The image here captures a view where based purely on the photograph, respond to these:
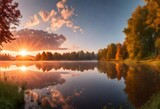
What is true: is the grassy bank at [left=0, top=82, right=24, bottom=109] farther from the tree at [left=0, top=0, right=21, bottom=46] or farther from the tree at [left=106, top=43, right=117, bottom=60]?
the tree at [left=106, top=43, right=117, bottom=60]

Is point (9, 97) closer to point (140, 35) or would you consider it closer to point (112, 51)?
point (140, 35)

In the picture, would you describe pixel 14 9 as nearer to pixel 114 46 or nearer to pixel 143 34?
pixel 143 34

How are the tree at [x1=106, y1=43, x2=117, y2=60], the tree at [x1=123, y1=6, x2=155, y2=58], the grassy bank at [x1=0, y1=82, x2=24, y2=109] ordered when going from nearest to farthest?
the grassy bank at [x1=0, y1=82, x2=24, y2=109]
the tree at [x1=123, y1=6, x2=155, y2=58]
the tree at [x1=106, y1=43, x2=117, y2=60]

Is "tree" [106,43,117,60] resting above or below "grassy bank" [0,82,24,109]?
above

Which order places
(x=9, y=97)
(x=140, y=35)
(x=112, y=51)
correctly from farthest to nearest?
1. (x=112, y=51)
2. (x=140, y=35)
3. (x=9, y=97)

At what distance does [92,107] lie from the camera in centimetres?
1488

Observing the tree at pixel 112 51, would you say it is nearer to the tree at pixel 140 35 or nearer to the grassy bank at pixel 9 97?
the tree at pixel 140 35

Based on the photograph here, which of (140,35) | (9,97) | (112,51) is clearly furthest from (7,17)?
(112,51)

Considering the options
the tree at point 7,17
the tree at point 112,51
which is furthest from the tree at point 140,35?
the tree at point 112,51

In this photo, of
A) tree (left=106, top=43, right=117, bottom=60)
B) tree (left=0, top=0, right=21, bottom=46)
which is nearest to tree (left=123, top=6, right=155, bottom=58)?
tree (left=0, top=0, right=21, bottom=46)

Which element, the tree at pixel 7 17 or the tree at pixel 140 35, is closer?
the tree at pixel 7 17

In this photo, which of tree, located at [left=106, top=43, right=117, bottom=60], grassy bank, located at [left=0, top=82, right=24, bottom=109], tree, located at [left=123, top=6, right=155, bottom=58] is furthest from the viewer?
tree, located at [left=106, top=43, right=117, bottom=60]

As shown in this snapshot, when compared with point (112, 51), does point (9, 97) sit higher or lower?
lower

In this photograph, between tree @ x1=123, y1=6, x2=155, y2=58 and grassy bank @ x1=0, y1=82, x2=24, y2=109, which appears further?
tree @ x1=123, y1=6, x2=155, y2=58
